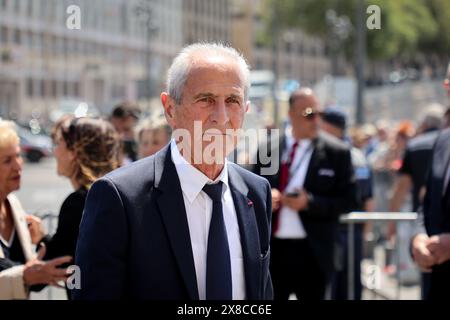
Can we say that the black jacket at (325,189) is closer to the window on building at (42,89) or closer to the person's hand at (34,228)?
the person's hand at (34,228)

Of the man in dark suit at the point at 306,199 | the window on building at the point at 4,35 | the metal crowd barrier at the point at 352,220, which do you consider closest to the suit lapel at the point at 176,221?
the man in dark suit at the point at 306,199

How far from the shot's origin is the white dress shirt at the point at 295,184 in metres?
6.25

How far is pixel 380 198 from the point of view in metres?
13.4

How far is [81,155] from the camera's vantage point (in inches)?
169

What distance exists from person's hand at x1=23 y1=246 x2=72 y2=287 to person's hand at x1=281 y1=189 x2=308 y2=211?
90.6 inches

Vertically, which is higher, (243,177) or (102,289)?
(243,177)

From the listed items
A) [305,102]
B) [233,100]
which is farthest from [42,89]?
[233,100]

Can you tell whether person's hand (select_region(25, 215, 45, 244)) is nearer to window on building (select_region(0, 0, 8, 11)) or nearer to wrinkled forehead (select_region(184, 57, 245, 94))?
wrinkled forehead (select_region(184, 57, 245, 94))

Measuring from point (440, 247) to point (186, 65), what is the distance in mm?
2009

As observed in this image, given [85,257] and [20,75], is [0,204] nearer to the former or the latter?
[85,257]

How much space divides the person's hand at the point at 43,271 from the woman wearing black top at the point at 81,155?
36 mm

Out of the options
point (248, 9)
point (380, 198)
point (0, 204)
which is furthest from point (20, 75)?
point (0, 204)

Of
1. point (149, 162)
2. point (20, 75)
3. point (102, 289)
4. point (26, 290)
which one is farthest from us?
point (20, 75)
